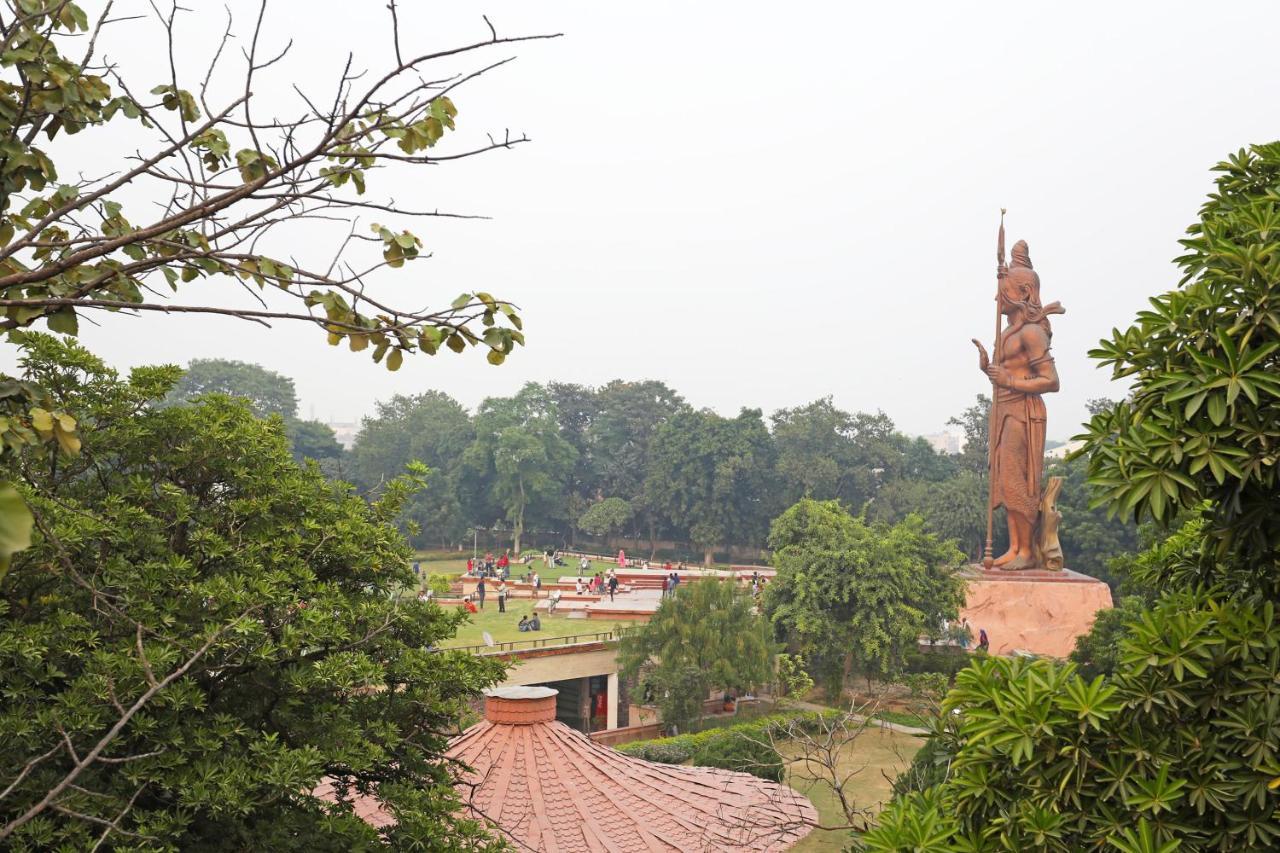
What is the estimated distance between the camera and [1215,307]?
267 centimetres

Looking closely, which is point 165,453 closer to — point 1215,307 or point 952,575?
point 1215,307

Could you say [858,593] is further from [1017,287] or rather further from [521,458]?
[521,458]

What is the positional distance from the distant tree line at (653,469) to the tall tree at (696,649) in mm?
18837

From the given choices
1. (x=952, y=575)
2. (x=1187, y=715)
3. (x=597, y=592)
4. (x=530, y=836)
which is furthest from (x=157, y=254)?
(x=597, y=592)

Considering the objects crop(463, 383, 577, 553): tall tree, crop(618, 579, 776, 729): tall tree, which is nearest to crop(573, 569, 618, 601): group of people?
crop(618, 579, 776, 729): tall tree

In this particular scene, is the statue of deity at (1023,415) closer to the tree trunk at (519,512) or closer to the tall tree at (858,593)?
the tall tree at (858,593)

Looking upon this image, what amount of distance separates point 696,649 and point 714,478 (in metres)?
21.8

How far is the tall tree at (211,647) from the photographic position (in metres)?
4.54

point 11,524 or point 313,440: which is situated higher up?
point 313,440

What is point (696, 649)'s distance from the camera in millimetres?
17062

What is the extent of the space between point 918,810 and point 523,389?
39.2 meters

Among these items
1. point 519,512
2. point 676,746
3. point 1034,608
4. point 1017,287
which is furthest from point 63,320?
point 519,512

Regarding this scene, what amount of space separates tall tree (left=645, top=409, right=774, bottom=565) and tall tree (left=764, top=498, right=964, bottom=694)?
17.9m

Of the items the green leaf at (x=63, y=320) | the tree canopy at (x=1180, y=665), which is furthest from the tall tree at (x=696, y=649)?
the green leaf at (x=63, y=320)
